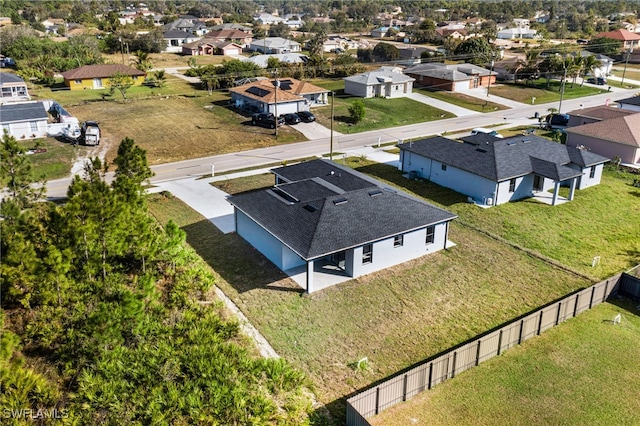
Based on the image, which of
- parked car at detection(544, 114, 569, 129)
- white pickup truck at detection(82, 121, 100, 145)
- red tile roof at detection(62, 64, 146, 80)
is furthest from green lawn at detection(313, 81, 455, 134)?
red tile roof at detection(62, 64, 146, 80)

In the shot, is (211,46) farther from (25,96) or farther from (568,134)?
(568,134)

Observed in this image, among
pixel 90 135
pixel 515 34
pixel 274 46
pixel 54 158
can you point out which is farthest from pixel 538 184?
pixel 515 34

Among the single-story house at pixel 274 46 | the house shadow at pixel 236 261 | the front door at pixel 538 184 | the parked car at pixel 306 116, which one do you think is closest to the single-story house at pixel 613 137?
the front door at pixel 538 184

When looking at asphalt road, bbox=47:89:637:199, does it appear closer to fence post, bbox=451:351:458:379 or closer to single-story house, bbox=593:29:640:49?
fence post, bbox=451:351:458:379

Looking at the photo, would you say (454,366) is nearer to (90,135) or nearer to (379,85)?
(90,135)

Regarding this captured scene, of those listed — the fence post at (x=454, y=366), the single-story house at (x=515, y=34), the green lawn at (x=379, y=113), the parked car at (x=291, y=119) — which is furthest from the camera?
the single-story house at (x=515, y=34)

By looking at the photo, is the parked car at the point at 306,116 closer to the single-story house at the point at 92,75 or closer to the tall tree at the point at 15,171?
the single-story house at the point at 92,75
